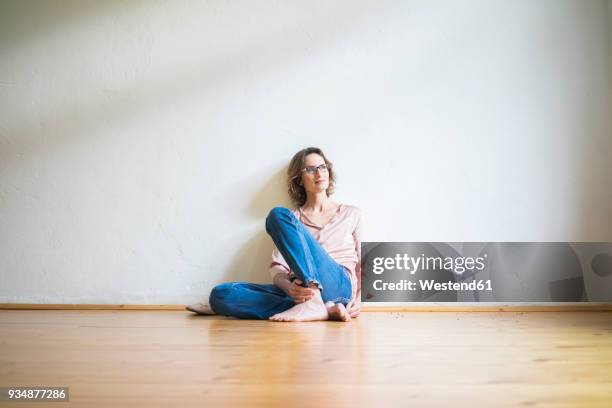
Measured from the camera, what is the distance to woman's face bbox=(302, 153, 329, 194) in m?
2.93

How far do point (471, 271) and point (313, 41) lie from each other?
5.13ft

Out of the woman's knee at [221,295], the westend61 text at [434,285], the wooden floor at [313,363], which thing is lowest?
the wooden floor at [313,363]

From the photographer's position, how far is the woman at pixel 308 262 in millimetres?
2451

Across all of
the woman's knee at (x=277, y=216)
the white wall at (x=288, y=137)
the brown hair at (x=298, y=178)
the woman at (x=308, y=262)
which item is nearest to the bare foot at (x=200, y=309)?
the woman at (x=308, y=262)

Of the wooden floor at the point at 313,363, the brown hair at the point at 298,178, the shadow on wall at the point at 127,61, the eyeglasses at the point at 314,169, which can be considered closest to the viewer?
the wooden floor at the point at 313,363

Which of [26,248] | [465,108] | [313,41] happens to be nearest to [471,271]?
[465,108]

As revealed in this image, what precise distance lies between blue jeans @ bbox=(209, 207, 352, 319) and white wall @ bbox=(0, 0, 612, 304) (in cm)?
41

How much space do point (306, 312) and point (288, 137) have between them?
1126 mm

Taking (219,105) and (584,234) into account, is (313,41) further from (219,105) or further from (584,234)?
(584,234)

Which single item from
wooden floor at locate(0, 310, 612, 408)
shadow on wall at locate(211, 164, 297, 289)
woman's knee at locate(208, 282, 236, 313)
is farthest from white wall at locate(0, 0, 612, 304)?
wooden floor at locate(0, 310, 612, 408)

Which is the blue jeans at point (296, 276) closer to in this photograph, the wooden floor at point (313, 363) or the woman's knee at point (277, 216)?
the woman's knee at point (277, 216)

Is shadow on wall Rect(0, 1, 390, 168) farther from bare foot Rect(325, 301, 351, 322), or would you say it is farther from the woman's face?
bare foot Rect(325, 301, 351, 322)

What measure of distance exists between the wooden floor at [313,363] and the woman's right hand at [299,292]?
0.15 m

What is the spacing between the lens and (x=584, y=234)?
3105 mm
